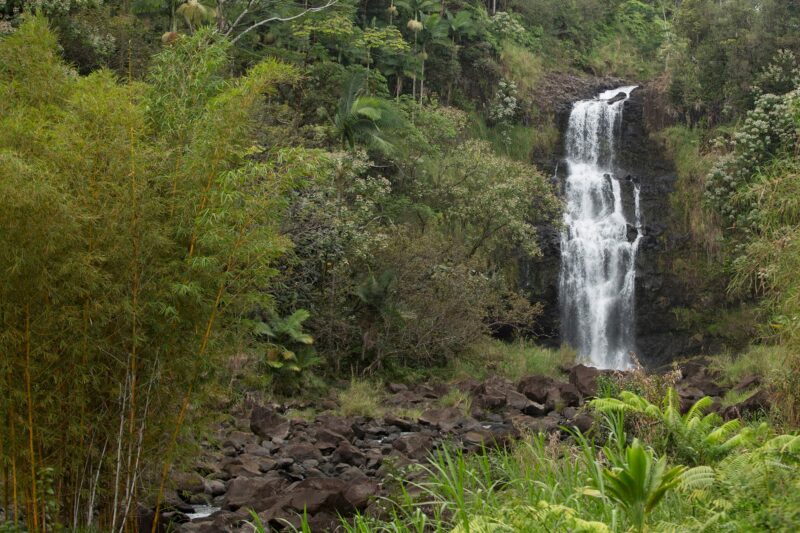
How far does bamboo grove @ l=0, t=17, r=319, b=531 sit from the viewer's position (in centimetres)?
562

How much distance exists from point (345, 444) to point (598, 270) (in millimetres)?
16039

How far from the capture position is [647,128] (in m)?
28.9

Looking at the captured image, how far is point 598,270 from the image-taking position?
80.7 ft

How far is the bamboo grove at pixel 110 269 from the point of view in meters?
5.62

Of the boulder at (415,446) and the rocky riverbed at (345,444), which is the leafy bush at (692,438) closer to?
the rocky riverbed at (345,444)

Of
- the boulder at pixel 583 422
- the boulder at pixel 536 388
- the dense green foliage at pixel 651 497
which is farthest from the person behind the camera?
the boulder at pixel 536 388

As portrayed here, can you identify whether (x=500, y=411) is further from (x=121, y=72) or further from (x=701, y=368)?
(x=121, y=72)

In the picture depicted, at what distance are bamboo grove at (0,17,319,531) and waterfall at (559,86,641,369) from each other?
17.1 meters

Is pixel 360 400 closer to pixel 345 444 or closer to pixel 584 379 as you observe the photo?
pixel 584 379

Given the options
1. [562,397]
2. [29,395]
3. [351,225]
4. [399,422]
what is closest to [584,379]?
[562,397]

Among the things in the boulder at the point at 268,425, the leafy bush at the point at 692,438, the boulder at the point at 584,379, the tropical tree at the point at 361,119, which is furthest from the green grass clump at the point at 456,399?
the tropical tree at the point at 361,119

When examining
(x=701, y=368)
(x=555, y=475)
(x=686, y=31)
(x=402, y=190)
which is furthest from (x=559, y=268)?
(x=555, y=475)

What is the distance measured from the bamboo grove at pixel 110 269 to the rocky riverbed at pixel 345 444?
3.02 ft

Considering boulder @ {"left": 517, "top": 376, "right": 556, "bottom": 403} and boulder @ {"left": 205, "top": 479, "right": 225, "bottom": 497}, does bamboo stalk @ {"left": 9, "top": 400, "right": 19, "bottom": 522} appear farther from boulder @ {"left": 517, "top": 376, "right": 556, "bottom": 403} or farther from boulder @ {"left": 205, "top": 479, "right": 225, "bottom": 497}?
boulder @ {"left": 517, "top": 376, "right": 556, "bottom": 403}
